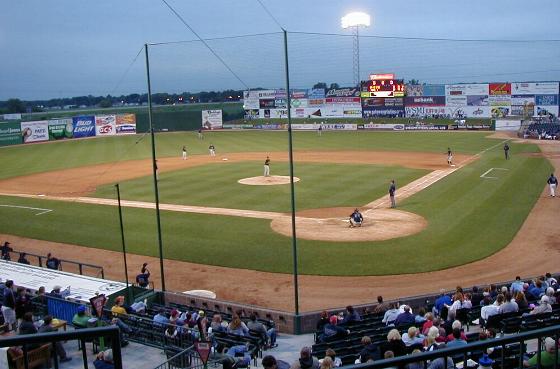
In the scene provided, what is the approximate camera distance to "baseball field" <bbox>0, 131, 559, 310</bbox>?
1941 centimetres

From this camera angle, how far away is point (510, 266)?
1944 cm

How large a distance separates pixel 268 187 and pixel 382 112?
58354 mm

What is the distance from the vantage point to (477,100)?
85.8 metres

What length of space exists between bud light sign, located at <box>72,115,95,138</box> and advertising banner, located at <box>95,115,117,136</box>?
27.2 inches

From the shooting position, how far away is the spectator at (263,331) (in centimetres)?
1248

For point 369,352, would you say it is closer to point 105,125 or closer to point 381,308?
point 381,308

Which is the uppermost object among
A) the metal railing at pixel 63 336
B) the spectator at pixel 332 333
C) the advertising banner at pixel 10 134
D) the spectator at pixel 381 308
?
the metal railing at pixel 63 336

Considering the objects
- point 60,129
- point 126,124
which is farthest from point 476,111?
point 60,129

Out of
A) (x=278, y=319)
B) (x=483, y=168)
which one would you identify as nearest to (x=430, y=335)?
(x=278, y=319)

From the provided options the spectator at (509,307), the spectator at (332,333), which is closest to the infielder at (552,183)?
the spectator at (509,307)

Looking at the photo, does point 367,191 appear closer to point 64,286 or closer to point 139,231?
point 139,231

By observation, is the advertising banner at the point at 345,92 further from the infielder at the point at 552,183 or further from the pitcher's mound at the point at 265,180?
the infielder at the point at 552,183

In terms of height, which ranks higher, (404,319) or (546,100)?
(546,100)

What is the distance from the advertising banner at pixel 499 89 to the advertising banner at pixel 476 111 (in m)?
2.49
